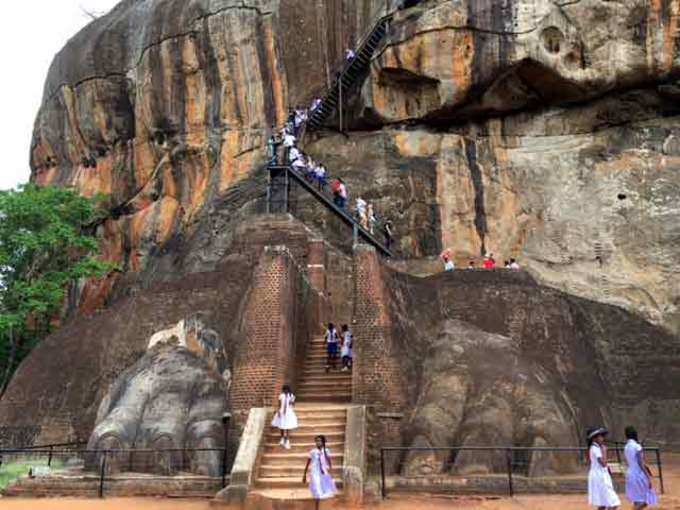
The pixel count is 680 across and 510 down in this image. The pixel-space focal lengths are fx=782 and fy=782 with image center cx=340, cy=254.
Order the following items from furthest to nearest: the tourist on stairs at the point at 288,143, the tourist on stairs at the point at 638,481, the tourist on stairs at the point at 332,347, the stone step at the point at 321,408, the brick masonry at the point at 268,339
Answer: the tourist on stairs at the point at 288,143 → the tourist on stairs at the point at 332,347 → the brick masonry at the point at 268,339 → the stone step at the point at 321,408 → the tourist on stairs at the point at 638,481

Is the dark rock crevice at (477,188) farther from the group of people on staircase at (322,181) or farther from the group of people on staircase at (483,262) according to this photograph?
the group of people on staircase at (322,181)

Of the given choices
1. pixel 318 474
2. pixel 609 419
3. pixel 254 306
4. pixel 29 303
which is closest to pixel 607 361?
pixel 609 419

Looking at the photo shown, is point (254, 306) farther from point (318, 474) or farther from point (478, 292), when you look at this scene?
point (478, 292)

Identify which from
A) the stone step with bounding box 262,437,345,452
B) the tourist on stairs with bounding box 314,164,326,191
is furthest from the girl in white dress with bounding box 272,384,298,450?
the tourist on stairs with bounding box 314,164,326,191

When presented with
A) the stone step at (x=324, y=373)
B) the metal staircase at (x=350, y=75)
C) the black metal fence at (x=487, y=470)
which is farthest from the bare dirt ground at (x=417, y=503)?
the metal staircase at (x=350, y=75)

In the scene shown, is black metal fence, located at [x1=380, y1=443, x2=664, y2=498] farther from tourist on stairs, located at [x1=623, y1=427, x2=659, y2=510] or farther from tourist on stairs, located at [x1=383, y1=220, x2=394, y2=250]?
tourist on stairs, located at [x1=383, y1=220, x2=394, y2=250]

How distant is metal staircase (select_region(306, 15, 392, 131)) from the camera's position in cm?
2848

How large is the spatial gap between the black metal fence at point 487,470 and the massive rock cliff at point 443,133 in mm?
9661

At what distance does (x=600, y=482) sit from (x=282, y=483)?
4.95m

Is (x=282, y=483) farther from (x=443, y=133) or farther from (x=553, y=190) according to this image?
(x=443, y=133)

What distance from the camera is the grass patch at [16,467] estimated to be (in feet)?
49.8

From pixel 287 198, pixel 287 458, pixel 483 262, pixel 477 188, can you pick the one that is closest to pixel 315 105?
pixel 287 198

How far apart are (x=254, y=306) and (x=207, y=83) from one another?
16804mm

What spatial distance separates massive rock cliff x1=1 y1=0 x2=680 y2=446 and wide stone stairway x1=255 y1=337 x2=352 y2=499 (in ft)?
25.7
